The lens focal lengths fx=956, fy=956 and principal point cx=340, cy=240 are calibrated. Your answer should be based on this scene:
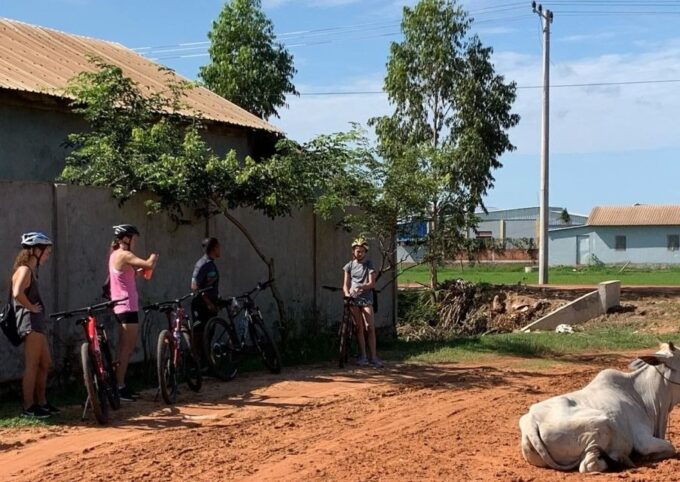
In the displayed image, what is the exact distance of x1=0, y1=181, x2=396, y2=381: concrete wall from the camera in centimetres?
1003

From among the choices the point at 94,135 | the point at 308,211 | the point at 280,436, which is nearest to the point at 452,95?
the point at 308,211

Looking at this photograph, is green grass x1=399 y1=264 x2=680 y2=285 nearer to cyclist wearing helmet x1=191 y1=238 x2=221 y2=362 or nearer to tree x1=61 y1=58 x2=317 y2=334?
tree x1=61 y1=58 x2=317 y2=334

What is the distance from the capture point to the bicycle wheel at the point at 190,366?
1013 centimetres

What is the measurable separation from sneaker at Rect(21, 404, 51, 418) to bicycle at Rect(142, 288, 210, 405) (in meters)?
1.14

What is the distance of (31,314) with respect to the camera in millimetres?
8891

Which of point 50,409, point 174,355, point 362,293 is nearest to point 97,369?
point 50,409

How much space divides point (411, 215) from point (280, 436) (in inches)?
278

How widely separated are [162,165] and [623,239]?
53894mm

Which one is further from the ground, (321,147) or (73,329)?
(321,147)

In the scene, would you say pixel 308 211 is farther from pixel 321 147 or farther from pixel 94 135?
pixel 94 135

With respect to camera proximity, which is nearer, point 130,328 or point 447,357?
point 130,328

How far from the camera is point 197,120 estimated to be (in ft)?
43.3

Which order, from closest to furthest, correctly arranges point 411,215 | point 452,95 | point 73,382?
point 73,382, point 411,215, point 452,95

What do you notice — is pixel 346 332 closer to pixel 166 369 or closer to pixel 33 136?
pixel 166 369
